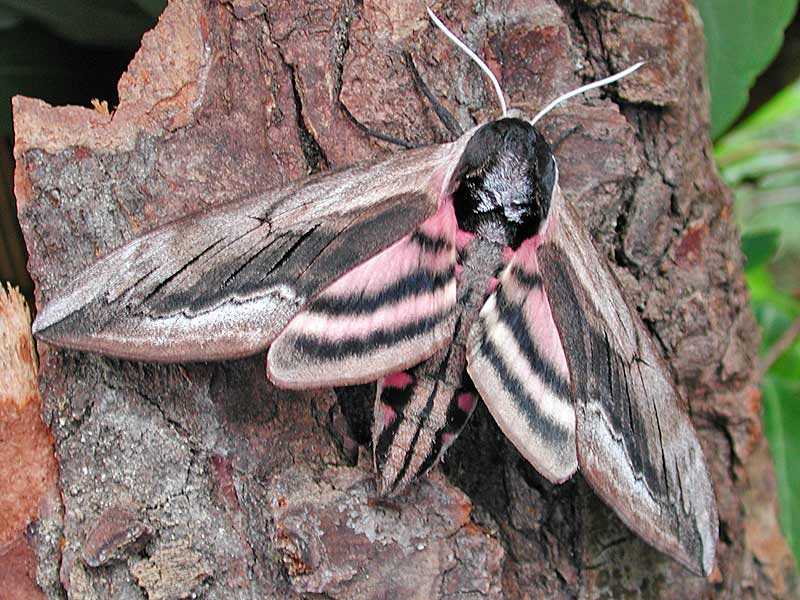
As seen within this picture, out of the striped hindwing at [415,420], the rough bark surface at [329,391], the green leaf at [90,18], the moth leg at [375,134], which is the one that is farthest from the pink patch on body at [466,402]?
the green leaf at [90,18]

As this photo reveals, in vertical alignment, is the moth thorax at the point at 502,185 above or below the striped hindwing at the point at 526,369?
above

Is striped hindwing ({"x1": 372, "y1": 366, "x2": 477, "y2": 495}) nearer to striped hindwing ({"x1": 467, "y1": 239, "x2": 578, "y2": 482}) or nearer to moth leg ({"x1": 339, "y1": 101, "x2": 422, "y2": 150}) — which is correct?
striped hindwing ({"x1": 467, "y1": 239, "x2": 578, "y2": 482})

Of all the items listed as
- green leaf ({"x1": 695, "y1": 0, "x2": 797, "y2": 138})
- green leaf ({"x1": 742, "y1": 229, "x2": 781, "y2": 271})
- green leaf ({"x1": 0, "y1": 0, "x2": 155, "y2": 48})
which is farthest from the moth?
green leaf ({"x1": 742, "y1": 229, "x2": 781, "y2": 271})

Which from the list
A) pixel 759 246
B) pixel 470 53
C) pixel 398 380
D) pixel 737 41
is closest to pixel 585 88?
pixel 470 53

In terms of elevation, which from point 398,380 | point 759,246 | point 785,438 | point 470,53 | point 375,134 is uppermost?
point 470,53

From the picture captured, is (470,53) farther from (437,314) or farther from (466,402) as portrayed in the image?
(466,402)

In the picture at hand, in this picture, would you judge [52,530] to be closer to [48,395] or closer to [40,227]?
[48,395]

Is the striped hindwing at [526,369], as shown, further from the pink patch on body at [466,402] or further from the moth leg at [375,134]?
the moth leg at [375,134]
